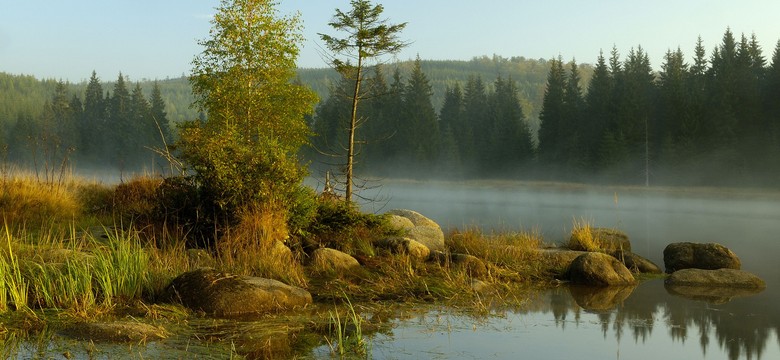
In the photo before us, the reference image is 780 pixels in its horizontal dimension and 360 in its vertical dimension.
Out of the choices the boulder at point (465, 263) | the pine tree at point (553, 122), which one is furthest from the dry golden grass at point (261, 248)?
the pine tree at point (553, 122)

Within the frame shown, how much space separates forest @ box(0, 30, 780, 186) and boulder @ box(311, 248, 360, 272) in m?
37.5

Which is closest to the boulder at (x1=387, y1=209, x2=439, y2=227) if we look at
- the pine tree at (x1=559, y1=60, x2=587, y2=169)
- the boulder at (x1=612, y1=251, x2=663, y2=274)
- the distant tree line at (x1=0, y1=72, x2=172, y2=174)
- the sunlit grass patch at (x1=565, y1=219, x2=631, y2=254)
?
the sunlit grass patch at (x1=565, y1=219, x2=631, y2=254)

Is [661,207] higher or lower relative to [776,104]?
lower

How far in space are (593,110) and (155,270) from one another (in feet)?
231

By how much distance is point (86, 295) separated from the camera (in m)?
9.38

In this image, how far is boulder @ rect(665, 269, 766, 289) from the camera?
14.5 metres

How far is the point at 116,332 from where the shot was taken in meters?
8.38

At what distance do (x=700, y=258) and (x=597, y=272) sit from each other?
12.1ft

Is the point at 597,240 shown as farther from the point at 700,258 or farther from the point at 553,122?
the point at 553,122

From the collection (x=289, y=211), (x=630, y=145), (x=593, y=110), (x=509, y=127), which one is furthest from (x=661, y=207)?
(x=289, y=211)

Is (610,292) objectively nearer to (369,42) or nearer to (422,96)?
(369,42)

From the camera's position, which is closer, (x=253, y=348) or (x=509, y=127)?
(x=253, y=348)

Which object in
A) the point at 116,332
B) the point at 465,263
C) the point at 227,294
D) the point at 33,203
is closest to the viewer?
the point at 116,332

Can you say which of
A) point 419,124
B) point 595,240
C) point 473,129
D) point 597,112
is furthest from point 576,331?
point 473,129
